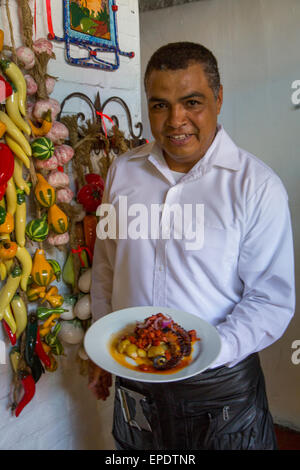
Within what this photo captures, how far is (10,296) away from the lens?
1112 mm

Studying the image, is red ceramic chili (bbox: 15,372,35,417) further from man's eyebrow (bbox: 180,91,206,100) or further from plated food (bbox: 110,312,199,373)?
man's eyebrow (bbox: 180,91,206,100)

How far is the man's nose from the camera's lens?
95 cm

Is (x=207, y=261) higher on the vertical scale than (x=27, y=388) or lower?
higher

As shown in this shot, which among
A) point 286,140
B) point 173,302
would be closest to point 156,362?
point 173,302

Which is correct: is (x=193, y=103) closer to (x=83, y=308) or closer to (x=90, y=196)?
(x=90, y=196)

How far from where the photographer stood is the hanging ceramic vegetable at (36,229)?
1.14 m

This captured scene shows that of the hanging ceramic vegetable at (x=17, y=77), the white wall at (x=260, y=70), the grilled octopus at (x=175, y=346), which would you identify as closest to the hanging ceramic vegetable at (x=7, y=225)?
the hanging ceramic vegetable at (x=17, y=77)

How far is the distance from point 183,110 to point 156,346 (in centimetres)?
54

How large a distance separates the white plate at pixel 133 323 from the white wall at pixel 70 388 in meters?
0.46

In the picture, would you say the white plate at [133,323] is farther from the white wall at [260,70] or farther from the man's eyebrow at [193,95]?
the white wall at [260,70]

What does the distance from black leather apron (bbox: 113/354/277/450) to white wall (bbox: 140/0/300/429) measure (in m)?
0.94

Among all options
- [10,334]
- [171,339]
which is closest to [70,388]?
[10,334]

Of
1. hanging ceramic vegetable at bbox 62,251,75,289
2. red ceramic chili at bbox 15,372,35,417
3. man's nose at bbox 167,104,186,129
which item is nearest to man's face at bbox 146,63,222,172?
man's nose at bbox 167,104,186,129

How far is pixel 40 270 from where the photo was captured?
3.83 feet
